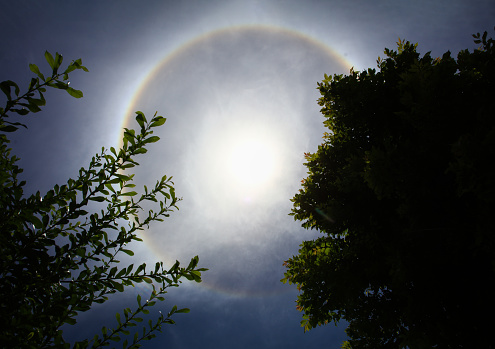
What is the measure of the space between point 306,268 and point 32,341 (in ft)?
21.3

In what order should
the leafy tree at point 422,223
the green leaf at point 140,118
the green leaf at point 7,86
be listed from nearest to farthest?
the green leaf at point 7,86, the green leaf at point 140,118, the leafy tree at point 422,223

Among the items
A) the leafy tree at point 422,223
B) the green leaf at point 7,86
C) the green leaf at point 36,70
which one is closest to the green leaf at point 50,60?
the green leaf at point 36,70

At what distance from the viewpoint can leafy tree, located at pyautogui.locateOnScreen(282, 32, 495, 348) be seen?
4.48 meters

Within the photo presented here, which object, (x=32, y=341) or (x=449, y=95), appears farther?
(x=449, y=95)

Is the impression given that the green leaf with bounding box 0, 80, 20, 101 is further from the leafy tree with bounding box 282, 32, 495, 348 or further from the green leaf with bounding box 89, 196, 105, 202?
the leafy tree with bounding box 282, 32, 495, 348

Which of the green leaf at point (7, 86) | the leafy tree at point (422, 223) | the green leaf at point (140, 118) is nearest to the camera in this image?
the green leaf at point (7, 86)

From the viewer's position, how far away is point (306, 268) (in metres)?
7.19

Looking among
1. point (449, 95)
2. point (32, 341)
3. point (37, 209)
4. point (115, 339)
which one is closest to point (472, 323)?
point (449, 95)

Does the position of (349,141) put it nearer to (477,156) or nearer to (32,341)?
(477,156)

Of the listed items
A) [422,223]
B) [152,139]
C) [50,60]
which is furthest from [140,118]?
[422,223]

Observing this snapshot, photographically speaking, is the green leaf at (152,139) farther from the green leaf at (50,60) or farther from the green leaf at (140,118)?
the green leaf at (50,60)

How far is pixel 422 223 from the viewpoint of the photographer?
511 centimetres

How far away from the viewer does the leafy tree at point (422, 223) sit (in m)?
4.48

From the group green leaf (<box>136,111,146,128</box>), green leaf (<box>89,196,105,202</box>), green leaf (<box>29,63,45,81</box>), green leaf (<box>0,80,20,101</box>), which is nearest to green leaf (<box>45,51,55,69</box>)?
green leaf (<box>29,63,45,81</box>)
